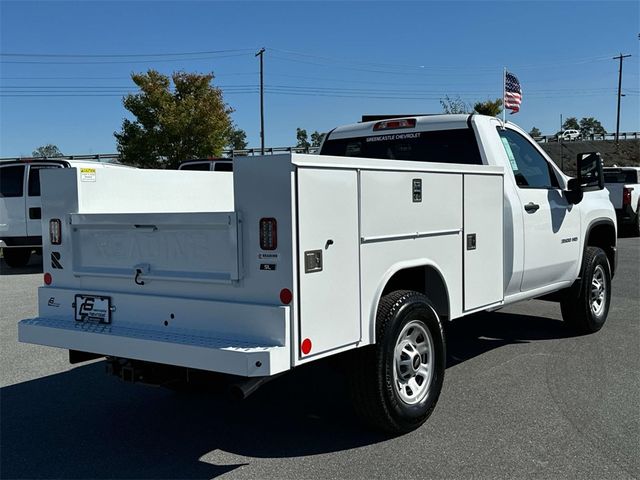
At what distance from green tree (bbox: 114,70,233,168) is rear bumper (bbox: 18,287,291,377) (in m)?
24.9

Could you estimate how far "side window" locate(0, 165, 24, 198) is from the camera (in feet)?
45.3

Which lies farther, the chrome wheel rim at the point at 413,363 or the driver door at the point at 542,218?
the driver door at the point at 542,218

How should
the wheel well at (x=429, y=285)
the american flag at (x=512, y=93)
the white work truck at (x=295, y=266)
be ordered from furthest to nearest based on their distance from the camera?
the american flag at (x=512, y=93) → the wheel well at (x=429, y=285) → the white work truck at (x=295, y=266)

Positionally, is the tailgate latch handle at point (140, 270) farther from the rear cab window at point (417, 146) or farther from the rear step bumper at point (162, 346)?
the rear cab window at point (417, 146)

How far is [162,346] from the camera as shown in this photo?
382 cm

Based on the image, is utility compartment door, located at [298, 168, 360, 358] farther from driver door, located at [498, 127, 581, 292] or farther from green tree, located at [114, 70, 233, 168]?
green tree, located at [114, 70, 233, 168]

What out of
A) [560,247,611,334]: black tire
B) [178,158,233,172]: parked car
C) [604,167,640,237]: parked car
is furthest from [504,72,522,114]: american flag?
[604,167,640,237]: parked car

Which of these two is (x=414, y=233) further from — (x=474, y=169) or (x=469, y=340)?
(x=469, y=340)

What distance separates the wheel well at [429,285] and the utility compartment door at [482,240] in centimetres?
29

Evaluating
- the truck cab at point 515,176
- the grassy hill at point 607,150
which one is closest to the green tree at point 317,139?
the truck cab at point 515,176

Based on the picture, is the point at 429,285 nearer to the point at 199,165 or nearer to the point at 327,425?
the point at 327,425

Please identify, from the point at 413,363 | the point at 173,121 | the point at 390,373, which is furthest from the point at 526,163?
the point at 173,121

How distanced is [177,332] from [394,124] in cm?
331

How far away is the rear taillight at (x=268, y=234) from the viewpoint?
11.7 ft
